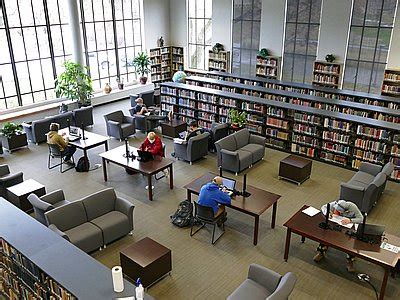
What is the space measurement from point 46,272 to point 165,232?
11.9 feet

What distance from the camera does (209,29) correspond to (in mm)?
19172

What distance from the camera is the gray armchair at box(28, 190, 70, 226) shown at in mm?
7567

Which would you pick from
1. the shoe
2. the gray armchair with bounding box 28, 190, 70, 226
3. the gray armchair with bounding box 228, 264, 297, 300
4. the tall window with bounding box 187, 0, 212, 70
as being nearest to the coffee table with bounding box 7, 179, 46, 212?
the gray armchair with bounding box 28, 190, 70, 226

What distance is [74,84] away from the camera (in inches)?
594

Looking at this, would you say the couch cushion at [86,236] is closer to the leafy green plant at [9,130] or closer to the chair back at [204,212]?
the chair back at [204,212]

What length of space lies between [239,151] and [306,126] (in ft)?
7.29

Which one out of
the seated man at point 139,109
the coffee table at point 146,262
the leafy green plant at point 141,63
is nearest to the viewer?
the coffee table at point 146,262

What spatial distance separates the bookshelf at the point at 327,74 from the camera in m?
15.7

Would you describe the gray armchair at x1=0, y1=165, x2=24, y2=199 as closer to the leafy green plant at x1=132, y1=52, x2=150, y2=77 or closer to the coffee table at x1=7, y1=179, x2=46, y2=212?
the coffee table at x1=7, y1=179, x2=46, y2=212

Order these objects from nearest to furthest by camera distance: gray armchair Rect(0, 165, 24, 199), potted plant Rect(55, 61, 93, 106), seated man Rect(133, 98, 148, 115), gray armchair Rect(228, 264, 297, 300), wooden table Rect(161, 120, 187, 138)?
gray armchair Rect(228, 264, 297, 300)
gray armchair Rect(0, 165, 24, 199)
wooden table Rect(161, 120, 187, 138)
seated man Rect(133, 98, 148, 115)
potted plant Rect(55, 61, 93, 106)

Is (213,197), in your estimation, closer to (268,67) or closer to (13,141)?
(13,141)

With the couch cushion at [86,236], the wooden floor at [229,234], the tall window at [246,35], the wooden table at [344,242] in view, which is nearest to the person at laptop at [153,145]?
the wooden floor at [229,234]

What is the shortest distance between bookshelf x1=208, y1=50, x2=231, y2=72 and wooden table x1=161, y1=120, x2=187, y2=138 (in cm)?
645

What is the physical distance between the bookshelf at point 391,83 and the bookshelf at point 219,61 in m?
6.98
